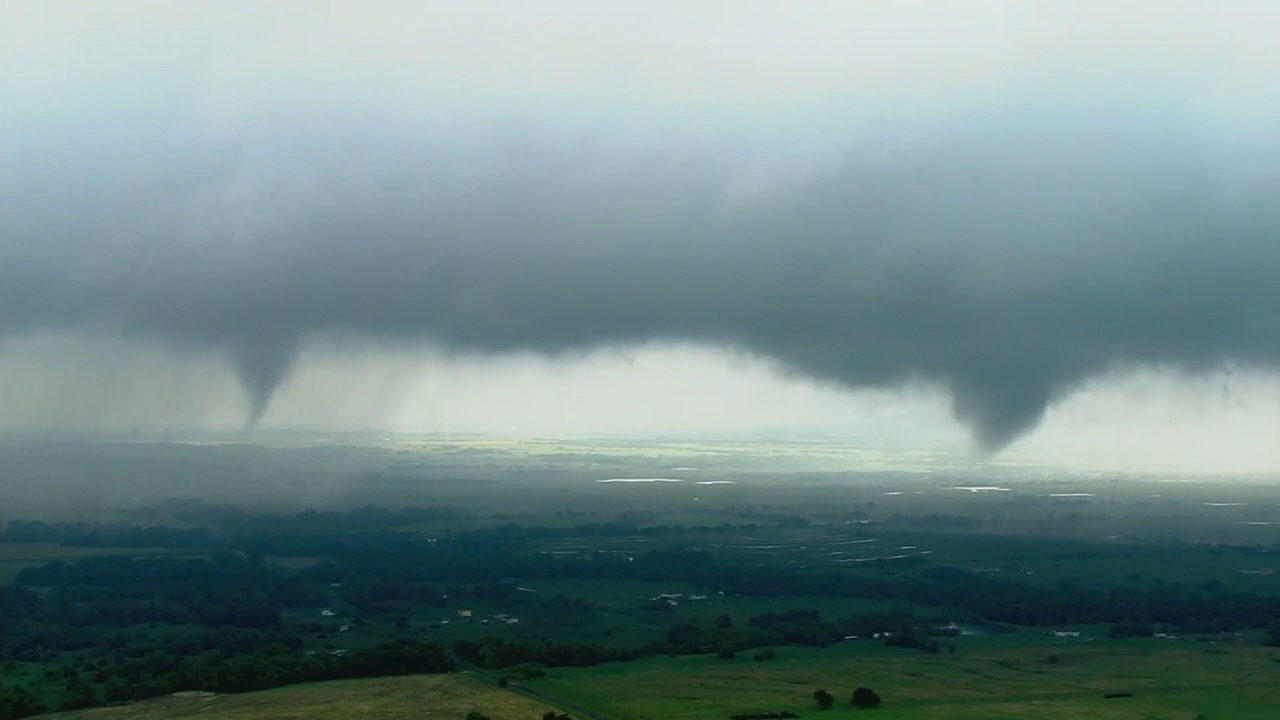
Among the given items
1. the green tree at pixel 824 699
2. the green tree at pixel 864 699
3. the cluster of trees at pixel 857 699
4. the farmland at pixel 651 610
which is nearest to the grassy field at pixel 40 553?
the farmland at pixel 651 610

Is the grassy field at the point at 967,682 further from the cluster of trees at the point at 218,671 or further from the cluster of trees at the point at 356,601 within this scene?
the cluster of trees at the point at 218,671

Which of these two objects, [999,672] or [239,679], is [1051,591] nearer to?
[999,672]

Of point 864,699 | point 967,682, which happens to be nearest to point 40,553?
A: point 864,699

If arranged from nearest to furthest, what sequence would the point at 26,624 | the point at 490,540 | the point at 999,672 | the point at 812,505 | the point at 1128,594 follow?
the point at 999,672, the point at 26,624, the point at 1128,594, the point at 490,540, the point at 812,505

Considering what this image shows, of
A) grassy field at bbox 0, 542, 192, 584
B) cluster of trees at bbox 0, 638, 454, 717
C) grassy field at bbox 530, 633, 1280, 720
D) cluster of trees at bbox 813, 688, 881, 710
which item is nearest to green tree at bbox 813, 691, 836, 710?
cluster of trees at bbox 813, 688, 881, 710

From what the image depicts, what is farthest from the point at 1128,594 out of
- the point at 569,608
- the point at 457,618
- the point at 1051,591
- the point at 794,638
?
the point at 457,618

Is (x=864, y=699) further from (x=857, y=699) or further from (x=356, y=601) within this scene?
(x=356, y=601)
